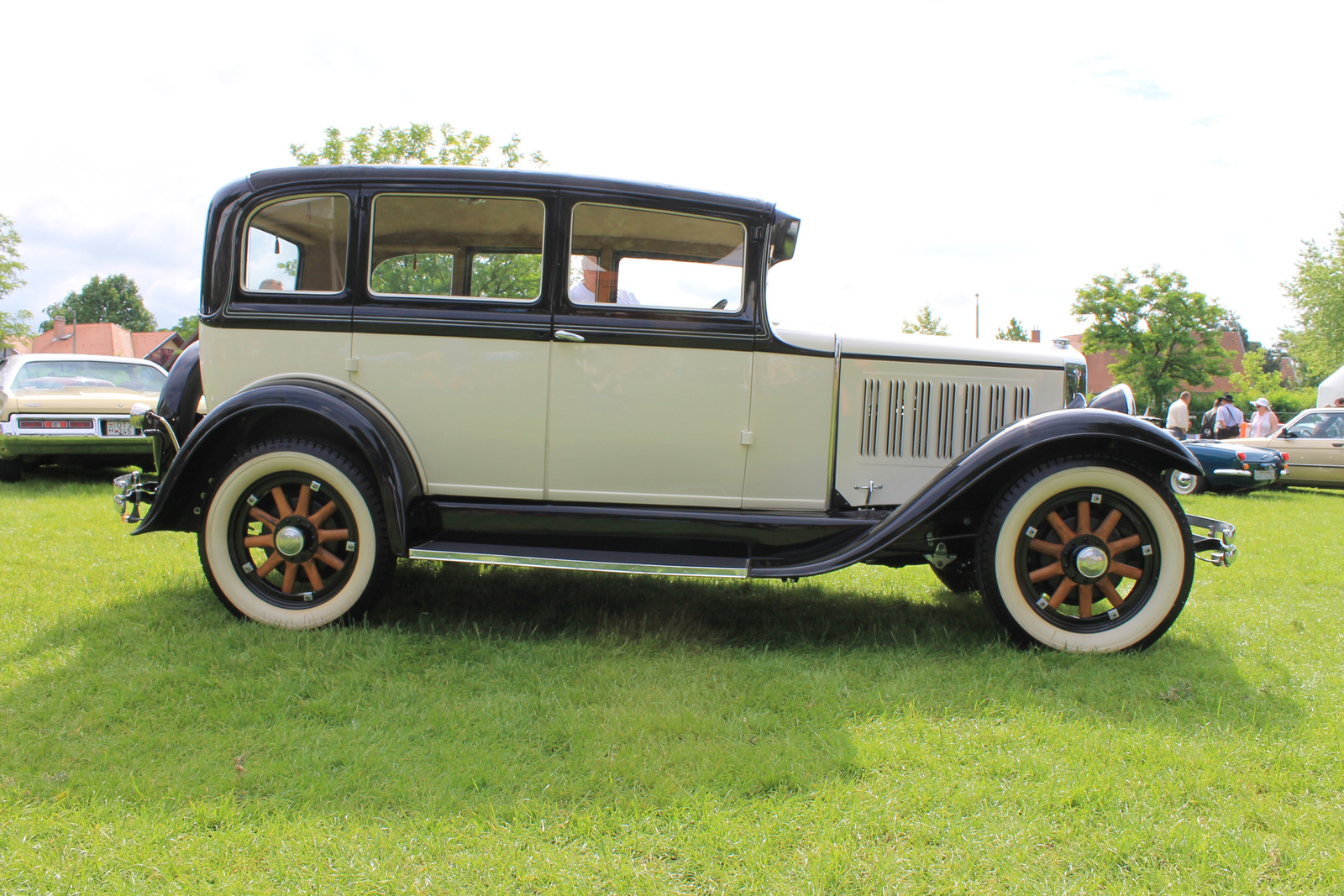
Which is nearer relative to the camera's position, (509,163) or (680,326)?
(680,326)

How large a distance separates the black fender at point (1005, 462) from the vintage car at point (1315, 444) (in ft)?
32.8

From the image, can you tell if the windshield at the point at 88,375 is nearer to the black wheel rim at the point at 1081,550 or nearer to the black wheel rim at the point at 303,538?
the black wheel rim at the point at 303,538

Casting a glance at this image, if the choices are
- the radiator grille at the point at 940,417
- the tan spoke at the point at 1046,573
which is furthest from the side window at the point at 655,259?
the tan spoke at the point at 1046,573

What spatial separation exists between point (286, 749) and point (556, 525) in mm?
1456

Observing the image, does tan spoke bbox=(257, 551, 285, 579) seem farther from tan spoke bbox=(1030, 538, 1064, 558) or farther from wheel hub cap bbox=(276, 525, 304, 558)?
tan spoke bbox=(1030, 538, 1064, 558)

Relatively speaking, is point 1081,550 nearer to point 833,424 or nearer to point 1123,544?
point 1123,544

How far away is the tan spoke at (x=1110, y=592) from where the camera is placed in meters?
3.33

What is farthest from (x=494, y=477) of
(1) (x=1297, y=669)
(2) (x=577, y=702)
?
(1) (x=1297, y=669)

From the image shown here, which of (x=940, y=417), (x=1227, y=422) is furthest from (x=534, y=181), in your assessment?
(x=1227, y=422)

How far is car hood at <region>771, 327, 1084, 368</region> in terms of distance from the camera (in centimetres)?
369

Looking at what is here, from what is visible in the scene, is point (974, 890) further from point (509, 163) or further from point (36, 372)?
point (509, 163)

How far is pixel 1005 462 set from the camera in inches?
129

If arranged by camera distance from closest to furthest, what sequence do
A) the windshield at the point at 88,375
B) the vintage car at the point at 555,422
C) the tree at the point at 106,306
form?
1. the vintage car at the point at 555,422
2. the windshield at the point at 88,375
3. the tree at the point at 106,306

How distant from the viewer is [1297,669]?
324 centimetres
